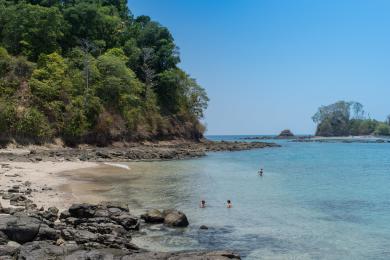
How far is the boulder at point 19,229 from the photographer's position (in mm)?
12914

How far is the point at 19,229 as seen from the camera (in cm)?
1302

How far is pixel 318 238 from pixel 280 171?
2806cm

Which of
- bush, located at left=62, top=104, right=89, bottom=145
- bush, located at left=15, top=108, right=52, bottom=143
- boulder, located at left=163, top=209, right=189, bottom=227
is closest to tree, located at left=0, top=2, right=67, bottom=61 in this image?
bush, located at left=62, top=104, right=89, bottom=145

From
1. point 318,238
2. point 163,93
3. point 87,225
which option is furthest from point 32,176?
point 163,93

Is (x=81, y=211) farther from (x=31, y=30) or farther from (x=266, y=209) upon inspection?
(x=31, y=30)

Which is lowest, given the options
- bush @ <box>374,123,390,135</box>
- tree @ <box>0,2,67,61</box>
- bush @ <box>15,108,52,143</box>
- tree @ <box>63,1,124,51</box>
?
bush @ <box>15,108,52,143</box>

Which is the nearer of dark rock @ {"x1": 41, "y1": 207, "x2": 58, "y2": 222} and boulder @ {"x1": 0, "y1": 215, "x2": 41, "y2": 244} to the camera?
boulder @ {"x1": 0, "y1": 215, "x2": 41, "y2": 244}

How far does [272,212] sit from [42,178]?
16964 mm

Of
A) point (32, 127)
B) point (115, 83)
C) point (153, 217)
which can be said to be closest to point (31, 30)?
point (115, 83)

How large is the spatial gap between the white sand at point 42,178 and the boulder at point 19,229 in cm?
658

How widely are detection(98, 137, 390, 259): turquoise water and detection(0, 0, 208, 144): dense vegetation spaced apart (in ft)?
A: 68.2

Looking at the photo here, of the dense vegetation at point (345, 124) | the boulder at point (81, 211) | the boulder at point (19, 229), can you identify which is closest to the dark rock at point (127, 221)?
the boulder at point (81, 211)

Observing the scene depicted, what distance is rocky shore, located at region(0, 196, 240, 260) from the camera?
11297mm

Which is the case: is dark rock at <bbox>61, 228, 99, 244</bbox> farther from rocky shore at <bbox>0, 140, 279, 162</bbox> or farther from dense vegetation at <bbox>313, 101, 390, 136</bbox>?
dense vegetation at <bbox>313, 101, 390, 136</bbox>
